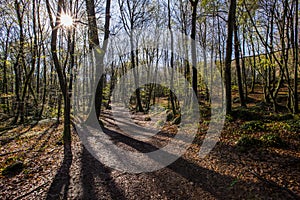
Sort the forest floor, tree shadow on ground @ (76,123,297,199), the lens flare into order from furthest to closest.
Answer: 1. the lens flare
2. the forest floor
3. tree shadow on ground @ (76,123,297,199)

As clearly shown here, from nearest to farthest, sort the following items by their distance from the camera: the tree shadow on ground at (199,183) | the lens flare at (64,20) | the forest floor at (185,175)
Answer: the tree shadow on ground at (199,183), the forest floor at (185,175), the lens flare at (64,20)

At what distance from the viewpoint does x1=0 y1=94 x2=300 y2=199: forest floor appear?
3.63 metres

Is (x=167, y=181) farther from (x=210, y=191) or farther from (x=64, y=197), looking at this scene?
(x=64, y=197)

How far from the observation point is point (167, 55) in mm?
23797

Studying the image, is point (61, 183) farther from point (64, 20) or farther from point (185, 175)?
point (64, 20)

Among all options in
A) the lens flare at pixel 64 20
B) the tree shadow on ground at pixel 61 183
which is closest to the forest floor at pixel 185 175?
the tree shadow on ground at pixel 61 183

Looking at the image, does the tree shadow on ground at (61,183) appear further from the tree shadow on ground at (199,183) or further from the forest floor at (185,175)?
the tree shadow on ground at (199,183)

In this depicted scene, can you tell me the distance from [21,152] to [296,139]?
953cm

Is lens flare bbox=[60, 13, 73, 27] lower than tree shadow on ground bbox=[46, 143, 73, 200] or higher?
higher

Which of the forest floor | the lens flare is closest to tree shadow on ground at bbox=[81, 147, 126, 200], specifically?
the forest floor

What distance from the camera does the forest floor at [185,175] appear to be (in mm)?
3635

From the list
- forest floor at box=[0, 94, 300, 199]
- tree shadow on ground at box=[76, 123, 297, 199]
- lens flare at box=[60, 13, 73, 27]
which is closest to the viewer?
tree shadow on ground at box=[76, 123, 297, 199]

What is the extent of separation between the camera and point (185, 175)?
4.42 meters

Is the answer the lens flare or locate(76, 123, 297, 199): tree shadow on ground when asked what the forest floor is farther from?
the lens flare
